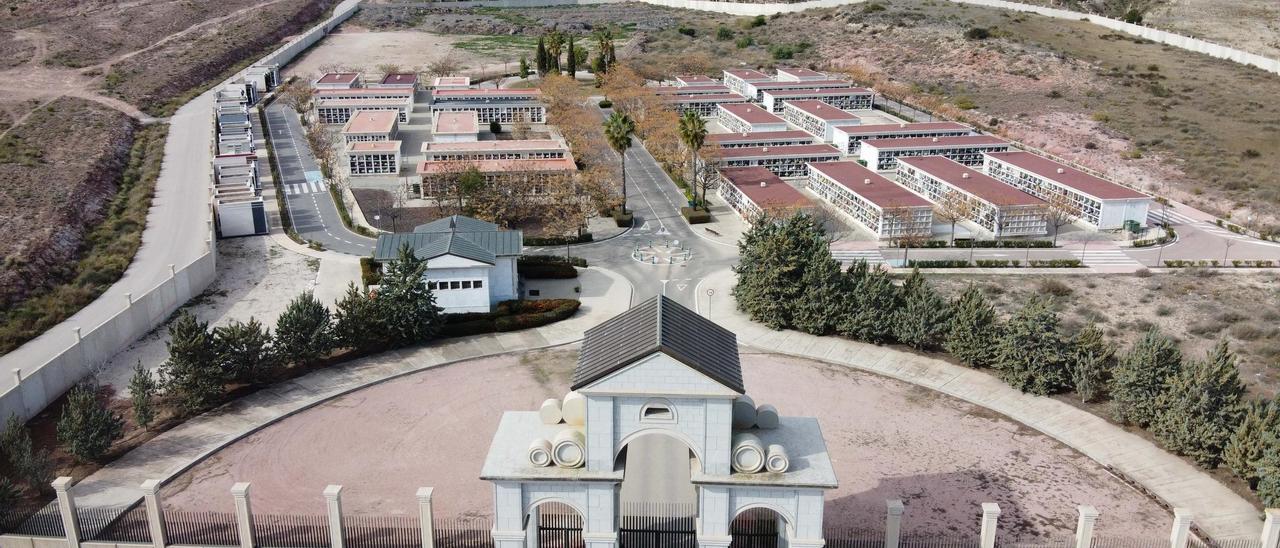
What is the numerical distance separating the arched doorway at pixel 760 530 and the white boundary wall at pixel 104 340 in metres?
31.1

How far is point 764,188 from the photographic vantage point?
81250 millimetres

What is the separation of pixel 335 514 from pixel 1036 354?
33.3 meters

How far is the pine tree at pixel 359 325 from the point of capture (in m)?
49.2

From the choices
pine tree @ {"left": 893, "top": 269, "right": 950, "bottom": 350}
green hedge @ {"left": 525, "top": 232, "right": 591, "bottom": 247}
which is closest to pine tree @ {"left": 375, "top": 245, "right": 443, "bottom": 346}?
green hedge @ {"left": 525, "top": 232, "right": 591, "bottom": 247}

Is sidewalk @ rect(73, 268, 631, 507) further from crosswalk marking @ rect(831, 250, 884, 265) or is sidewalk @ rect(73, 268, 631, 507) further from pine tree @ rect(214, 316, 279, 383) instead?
crosswalk marking @ rect(831, 250, 884, 265)

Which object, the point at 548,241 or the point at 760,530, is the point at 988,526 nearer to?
the point at 760,530

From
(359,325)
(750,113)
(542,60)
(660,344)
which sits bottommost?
(359,325)

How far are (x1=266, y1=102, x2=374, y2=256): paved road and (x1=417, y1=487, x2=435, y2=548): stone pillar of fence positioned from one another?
132 feet

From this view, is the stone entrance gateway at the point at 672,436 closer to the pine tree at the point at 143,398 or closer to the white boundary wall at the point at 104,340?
the pine tree at the point at 143,398

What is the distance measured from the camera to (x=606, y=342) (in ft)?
99.4

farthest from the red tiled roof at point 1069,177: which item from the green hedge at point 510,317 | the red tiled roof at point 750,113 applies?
the green hedge at point 510,317

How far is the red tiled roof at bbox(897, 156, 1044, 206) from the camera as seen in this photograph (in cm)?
7525

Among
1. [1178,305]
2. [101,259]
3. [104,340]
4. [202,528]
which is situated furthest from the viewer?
[101,259]

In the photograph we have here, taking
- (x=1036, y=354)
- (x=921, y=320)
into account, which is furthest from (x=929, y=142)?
(x=1036, y=354)
